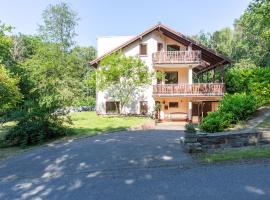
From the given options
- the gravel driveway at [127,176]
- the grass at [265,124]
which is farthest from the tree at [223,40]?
the gravel driveway at [127,176]

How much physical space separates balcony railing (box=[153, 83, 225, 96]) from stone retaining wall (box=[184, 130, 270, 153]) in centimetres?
1612

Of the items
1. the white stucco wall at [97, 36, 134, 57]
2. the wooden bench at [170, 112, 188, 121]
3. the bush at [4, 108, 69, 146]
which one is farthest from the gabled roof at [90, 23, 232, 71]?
the bush at [4, 108, 69, 146]

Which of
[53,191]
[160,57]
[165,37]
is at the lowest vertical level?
[53,191]

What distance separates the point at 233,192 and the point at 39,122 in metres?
13.4

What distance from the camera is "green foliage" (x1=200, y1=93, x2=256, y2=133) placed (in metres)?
17.6

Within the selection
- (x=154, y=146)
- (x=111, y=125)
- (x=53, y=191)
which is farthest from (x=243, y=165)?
(x=111, y=125)

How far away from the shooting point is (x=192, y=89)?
2912 centimetres

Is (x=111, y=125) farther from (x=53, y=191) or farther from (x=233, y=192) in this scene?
(x=233, y=192)

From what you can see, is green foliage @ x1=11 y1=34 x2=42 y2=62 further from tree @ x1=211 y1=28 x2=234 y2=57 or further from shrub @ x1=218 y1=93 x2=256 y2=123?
shrub @ x1=218 y1=93 x2=256 y2=123

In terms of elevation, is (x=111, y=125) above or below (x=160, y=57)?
below

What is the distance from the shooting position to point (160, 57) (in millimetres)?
30594

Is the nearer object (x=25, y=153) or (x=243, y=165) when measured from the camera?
(x=243, y=165)

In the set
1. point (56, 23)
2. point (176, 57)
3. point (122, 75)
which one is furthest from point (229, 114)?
point (56, 23)

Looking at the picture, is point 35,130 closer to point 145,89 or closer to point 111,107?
point 111,107
